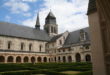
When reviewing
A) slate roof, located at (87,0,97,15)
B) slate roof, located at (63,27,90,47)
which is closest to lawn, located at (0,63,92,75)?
slate roof, located at (87,0,97,15)

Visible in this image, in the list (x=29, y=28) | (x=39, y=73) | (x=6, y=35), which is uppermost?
(x=29, y=28)

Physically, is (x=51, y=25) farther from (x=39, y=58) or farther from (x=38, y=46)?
(x=39, y=58)

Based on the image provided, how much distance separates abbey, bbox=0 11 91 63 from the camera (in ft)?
117

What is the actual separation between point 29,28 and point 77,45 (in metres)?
19.6

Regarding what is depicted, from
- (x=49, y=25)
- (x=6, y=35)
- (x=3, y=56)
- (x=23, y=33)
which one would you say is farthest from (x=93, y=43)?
(x=49, y=25)

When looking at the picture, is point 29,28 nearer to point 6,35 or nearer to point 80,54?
point 6,35

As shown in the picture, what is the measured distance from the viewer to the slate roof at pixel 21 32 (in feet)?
127

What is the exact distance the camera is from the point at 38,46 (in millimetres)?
45281

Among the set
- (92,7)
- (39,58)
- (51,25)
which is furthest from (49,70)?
(51,25)

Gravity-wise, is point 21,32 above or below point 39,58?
above

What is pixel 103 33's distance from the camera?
19.9ft

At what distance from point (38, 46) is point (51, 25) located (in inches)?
487

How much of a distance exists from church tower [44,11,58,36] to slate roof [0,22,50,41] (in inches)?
138

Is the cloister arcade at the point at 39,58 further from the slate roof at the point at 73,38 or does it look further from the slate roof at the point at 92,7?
the slate roof at the point at 92,7
